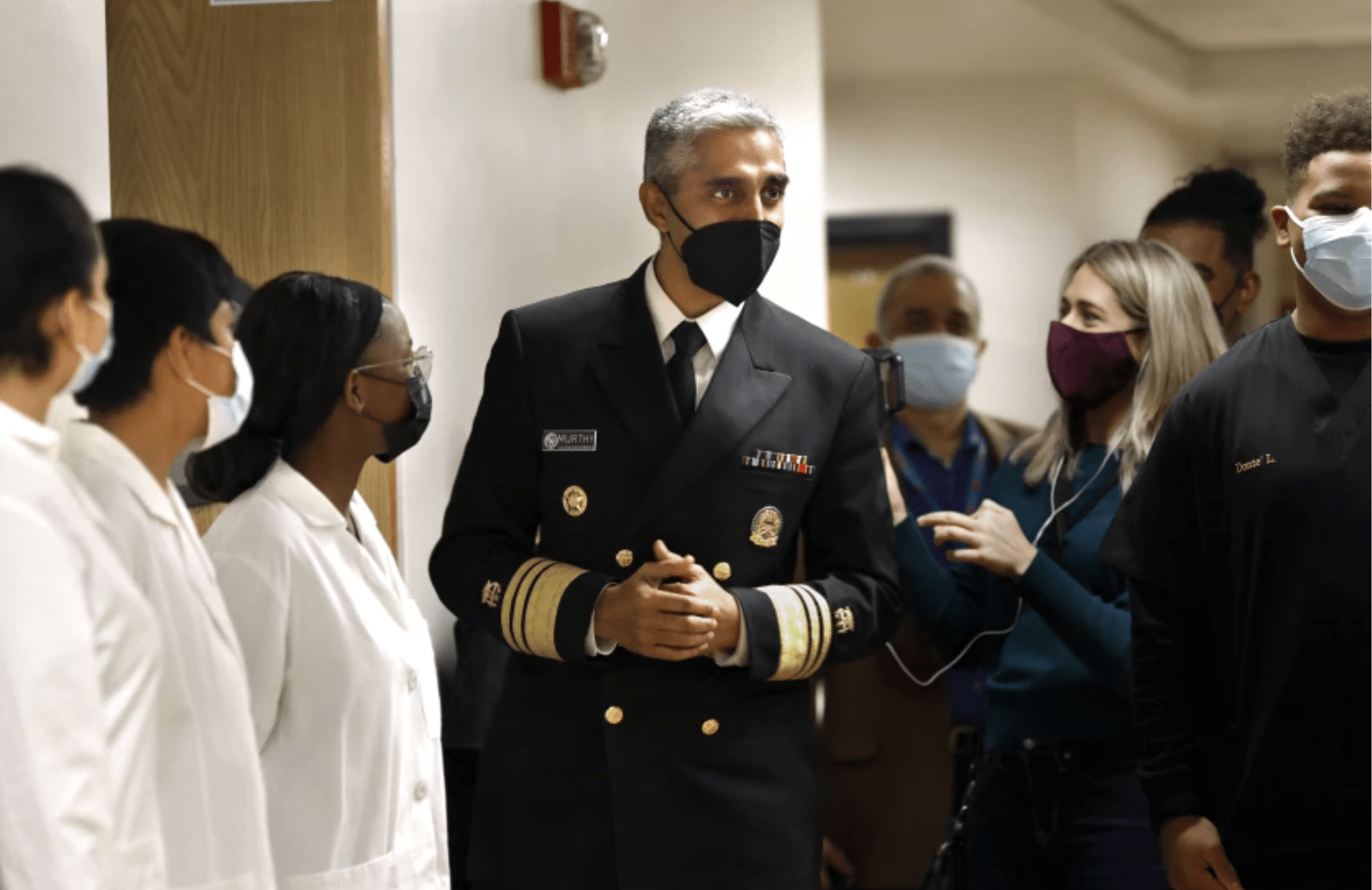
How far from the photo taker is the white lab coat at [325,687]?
1.89 m

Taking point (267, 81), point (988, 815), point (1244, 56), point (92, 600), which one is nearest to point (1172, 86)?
point (1244, 56)

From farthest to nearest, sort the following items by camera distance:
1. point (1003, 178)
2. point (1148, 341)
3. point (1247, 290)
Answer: point (1003, 178) < point (1247, 290) < point (1148, 341)

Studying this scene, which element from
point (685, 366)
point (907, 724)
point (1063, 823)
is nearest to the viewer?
point (685, 366)

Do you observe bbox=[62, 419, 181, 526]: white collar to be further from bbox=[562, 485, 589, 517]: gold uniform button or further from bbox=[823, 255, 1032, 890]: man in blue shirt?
bbox=[823, 255, 1032, 890]: man in blue shirt

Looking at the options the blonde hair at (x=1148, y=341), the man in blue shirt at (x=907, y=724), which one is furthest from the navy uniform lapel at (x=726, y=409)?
the man in blue shirt at (x=907, y=724)

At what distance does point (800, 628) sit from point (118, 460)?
0.96 metres

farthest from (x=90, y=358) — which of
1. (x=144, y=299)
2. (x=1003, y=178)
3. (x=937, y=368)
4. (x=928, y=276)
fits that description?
(x=1003, y=178)

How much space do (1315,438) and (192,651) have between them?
1417 mm

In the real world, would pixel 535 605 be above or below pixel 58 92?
below

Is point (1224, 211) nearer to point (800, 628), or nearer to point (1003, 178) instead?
point (800, 628)

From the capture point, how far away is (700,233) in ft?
7.60

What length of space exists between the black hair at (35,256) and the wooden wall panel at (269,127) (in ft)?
1.79

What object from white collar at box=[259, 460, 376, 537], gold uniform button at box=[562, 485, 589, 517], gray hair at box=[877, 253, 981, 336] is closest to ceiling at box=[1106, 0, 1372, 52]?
gray hair at box=[877, 253, 981, 336]

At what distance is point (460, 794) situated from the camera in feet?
9.23
